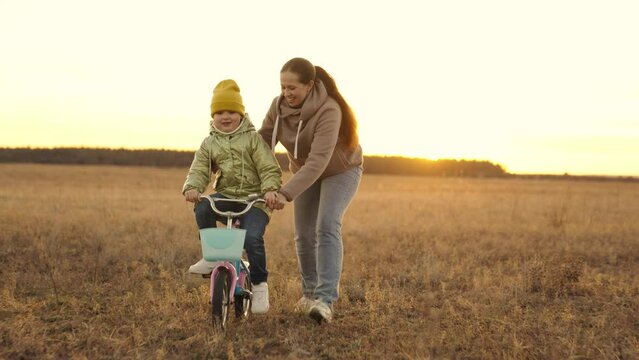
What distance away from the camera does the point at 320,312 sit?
17.3 feet

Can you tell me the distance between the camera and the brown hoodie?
502cm

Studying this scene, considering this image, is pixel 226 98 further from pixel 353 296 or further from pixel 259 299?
pixel 353 296

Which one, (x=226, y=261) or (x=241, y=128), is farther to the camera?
(x=241, y=128)

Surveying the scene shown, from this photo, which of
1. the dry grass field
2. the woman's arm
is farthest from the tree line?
the woman's arm

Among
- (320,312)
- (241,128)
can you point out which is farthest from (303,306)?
(241,128)

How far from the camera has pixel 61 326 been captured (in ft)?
17.8

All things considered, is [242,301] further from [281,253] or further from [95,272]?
[281,253]

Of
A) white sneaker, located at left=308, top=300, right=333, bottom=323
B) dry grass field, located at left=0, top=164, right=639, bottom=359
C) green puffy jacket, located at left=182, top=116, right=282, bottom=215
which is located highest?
green puffy jacket, located at left=182, top=116, right=282, bottom=215

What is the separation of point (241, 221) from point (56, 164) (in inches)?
2227

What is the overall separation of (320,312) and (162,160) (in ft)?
195

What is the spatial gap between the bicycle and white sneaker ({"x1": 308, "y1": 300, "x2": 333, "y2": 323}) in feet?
1.76

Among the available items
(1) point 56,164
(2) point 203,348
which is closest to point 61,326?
(2) point 203,348

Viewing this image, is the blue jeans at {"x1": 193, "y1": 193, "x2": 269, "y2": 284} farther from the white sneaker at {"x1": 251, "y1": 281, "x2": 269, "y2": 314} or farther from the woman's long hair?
the woman's long hair

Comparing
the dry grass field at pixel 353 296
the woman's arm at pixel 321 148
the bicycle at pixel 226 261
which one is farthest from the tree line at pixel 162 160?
the bicycle at pixel 226 261
